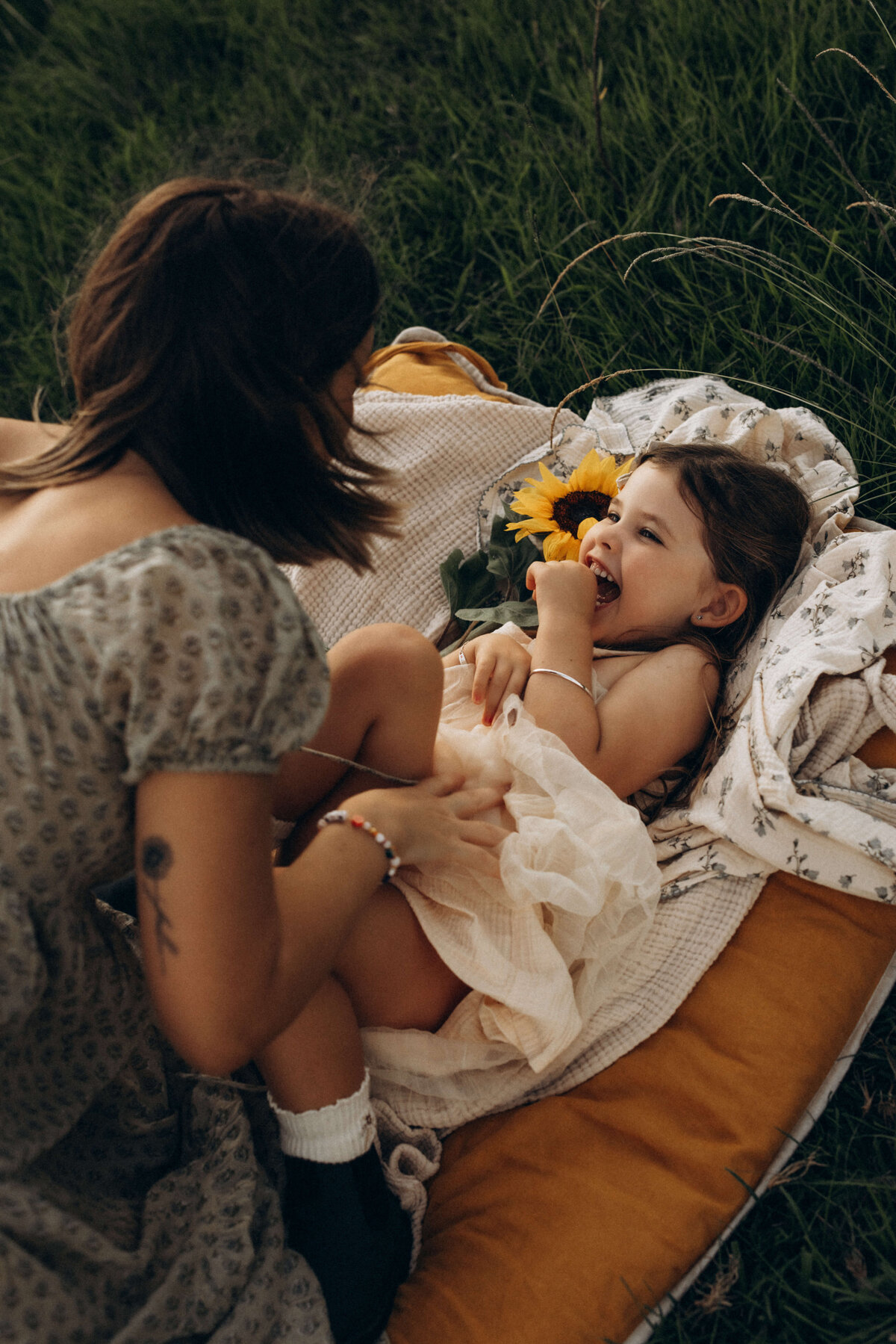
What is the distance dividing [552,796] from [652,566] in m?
0.52

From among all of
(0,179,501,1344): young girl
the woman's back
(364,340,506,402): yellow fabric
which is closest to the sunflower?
(364,340,506,402): yellow fabric

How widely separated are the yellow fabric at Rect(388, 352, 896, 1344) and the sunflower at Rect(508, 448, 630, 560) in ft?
2.32

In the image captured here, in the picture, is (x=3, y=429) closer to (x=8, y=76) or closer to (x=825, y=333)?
(x=825, y=333)

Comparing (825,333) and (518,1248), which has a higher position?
(825,333)

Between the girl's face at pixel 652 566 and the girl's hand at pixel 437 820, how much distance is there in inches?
19.8

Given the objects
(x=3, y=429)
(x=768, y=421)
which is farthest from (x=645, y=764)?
(x=3, y=429)

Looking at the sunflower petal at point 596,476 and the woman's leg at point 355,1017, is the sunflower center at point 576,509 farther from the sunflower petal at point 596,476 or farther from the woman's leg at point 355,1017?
the woman's leg at point 355,1017

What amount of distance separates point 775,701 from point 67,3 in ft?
11.7

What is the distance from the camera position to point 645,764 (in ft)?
5.48

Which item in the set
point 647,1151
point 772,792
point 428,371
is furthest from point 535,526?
point 647,1151

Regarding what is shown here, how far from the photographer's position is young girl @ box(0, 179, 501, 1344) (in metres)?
0.92

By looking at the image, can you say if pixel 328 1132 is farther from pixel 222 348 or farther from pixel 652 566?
pixel 652 566

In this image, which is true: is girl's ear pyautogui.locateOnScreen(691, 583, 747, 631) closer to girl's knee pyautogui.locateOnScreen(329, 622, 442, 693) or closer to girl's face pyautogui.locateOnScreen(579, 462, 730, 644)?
girl's face pyautogui.locateOnScreen(579, 462, 730, 644)

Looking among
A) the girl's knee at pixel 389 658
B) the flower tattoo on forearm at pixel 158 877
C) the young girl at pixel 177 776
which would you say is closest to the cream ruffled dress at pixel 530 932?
the young girl at pixel 177 776
